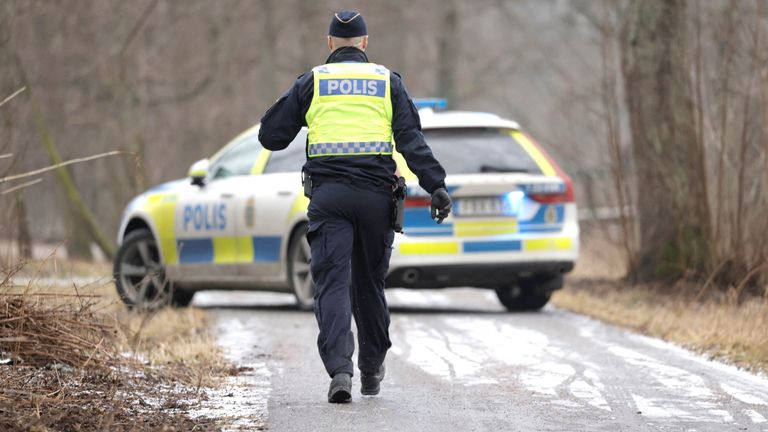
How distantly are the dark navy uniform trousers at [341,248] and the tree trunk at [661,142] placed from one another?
20.9 ft

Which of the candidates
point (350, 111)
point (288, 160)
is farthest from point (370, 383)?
point (288, 160)

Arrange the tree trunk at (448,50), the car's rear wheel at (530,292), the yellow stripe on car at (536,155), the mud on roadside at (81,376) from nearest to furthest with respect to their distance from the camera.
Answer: the mud on roadside at (81,376), the yellow stripe on car at (536,155), the car's rear wheel at (530,292), the tree trunk at (448,50)

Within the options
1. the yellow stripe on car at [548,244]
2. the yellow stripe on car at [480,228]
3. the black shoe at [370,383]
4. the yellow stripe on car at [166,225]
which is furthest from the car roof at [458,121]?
the black shoe at [370,383]

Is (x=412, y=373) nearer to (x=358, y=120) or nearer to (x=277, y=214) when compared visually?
(x=358, y=120)

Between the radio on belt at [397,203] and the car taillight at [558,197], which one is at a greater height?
the radio on belt at [397,203]

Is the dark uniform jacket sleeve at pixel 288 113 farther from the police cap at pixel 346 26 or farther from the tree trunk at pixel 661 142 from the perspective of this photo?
the tree trunk at pixel 661 142

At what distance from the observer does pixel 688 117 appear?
13062 millimetres

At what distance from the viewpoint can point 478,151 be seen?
1205 cm

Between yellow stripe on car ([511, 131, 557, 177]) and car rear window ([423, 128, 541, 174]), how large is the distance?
1.4 inches

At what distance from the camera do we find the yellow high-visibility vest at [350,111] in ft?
23.5

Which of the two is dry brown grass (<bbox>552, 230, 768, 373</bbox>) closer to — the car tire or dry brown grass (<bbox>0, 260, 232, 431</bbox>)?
the car tire

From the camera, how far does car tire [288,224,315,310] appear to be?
1206cm

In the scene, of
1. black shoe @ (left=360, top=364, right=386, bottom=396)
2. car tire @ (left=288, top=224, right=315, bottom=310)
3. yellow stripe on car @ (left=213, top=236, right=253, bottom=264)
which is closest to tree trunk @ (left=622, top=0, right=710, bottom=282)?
car tire @ (left=288, top=224, right=315, bottom=310)

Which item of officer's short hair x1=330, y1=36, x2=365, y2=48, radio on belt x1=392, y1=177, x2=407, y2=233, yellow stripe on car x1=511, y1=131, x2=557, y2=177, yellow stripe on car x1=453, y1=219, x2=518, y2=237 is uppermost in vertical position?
officer's short hair x1=330, y1=36, x2=365, y2=48
